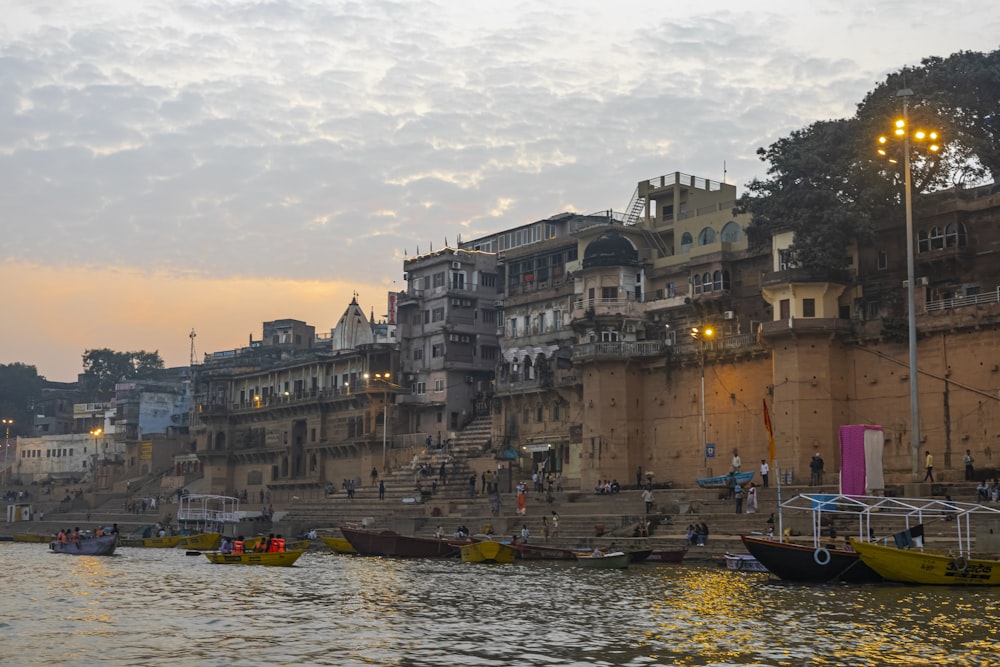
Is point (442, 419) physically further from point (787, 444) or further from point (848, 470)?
point (848, 470)

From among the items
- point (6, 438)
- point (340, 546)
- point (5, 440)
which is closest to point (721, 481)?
point (340, 546)

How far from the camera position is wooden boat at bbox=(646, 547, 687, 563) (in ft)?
132

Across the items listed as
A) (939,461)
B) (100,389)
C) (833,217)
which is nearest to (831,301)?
(833,217)

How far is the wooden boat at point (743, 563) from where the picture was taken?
120 ft

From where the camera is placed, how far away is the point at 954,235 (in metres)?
49.4

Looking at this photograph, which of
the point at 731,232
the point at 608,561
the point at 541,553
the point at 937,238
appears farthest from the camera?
the point at 731,232

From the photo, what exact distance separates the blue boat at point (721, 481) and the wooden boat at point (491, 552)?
10087 mm

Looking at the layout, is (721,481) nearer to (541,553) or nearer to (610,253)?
(541,553)

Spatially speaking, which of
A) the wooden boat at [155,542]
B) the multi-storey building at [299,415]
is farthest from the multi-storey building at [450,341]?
the wooden boat at [155,542]

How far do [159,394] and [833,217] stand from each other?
75.6m

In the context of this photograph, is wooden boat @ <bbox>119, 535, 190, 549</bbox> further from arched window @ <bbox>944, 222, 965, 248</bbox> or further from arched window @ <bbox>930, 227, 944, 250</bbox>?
arched window @ <bbox>944, 222, 965, 248</bbox>

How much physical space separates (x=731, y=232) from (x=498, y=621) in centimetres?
3984

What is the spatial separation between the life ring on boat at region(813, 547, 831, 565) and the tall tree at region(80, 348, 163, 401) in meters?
113

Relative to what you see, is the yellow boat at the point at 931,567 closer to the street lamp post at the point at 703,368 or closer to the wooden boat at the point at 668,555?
the wooden boat at the point at 668,555
